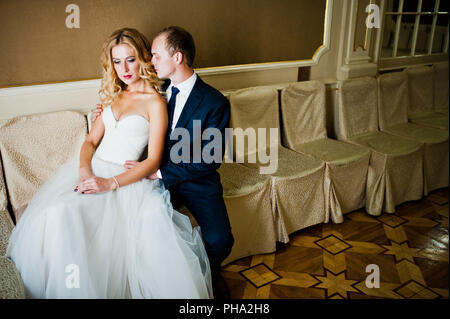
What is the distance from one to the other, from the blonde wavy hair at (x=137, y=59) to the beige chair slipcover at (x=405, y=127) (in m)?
2.36

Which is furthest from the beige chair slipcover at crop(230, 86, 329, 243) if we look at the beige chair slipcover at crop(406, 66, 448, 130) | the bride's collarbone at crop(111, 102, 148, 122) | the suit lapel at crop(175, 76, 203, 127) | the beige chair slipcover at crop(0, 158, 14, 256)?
the beige chair slipcover at crop(406, 66, 448, 130)

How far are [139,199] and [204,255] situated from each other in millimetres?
417

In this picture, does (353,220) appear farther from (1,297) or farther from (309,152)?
(1,297)

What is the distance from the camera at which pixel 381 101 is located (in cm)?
360

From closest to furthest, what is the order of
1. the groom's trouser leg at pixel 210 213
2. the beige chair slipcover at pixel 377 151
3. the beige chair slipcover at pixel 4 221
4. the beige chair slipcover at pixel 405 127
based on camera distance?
the beige chair slipcover at pixel 4 221
the groom's trouser leg at pixel 210 213
the beige chair slipcover at pixel 377 151
the beige chair slipcover at pixel 405 127

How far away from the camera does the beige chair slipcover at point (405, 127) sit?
3273mm

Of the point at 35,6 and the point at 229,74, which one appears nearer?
the point at 35,6

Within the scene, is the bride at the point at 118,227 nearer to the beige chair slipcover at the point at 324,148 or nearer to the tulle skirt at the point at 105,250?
the tulle skirt at the point at 105,250

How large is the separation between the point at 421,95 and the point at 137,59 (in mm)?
3113

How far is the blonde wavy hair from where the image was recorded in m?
2.03

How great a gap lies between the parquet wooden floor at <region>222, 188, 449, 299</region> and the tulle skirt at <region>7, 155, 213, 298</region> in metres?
0.63

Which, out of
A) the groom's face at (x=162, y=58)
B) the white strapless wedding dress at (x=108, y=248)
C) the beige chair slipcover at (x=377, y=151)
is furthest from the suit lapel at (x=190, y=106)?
the beige chair slipcover at (x=377, y=151)
